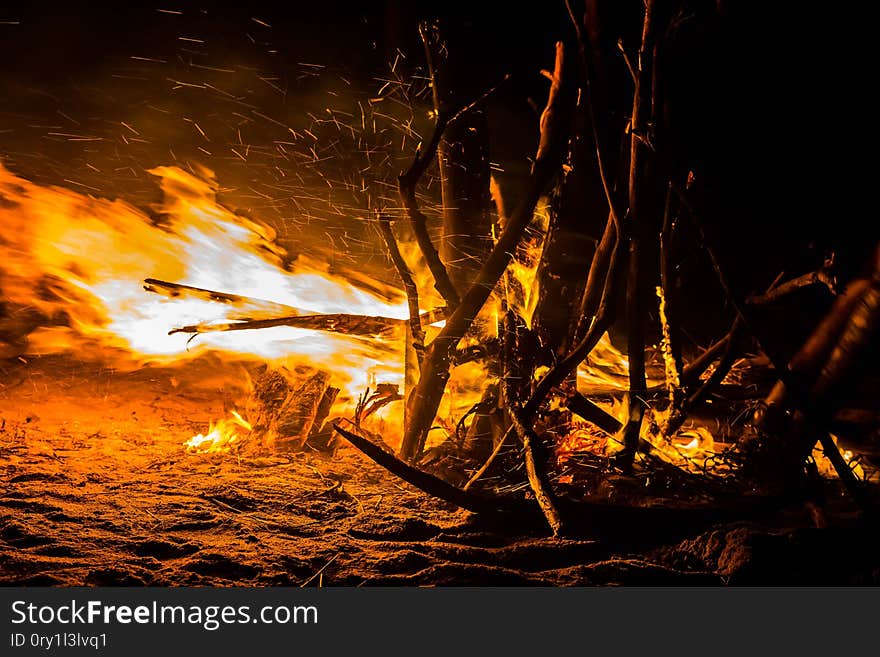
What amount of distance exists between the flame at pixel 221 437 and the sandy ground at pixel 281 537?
16cm

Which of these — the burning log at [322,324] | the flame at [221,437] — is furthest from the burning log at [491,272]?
the flame at [221,437]

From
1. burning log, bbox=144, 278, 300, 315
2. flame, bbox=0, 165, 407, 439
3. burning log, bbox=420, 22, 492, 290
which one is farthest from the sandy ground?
burning log, bbox=420, 22, 492, 290

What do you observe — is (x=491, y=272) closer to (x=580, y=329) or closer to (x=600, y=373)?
(x=580, y=329)

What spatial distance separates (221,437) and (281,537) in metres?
1.81

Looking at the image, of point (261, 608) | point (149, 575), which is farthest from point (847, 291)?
point (149, 575)

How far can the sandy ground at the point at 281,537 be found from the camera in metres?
2.23

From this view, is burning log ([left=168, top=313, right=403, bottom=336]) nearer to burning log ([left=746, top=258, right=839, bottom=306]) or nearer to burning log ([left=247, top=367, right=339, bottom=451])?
burning log ([left=247, top=367, right=339, bottom=451])

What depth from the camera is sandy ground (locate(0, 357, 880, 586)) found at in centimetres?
223

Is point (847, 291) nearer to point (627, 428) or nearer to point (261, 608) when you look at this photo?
point (627, 428)

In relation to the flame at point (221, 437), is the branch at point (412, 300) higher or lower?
higher

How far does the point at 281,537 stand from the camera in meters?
2.61

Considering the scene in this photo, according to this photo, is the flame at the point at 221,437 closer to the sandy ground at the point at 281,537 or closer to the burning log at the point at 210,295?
the sandy ground at the point at 281,537

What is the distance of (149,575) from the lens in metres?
2.16

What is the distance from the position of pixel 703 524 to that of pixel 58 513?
3.03m
